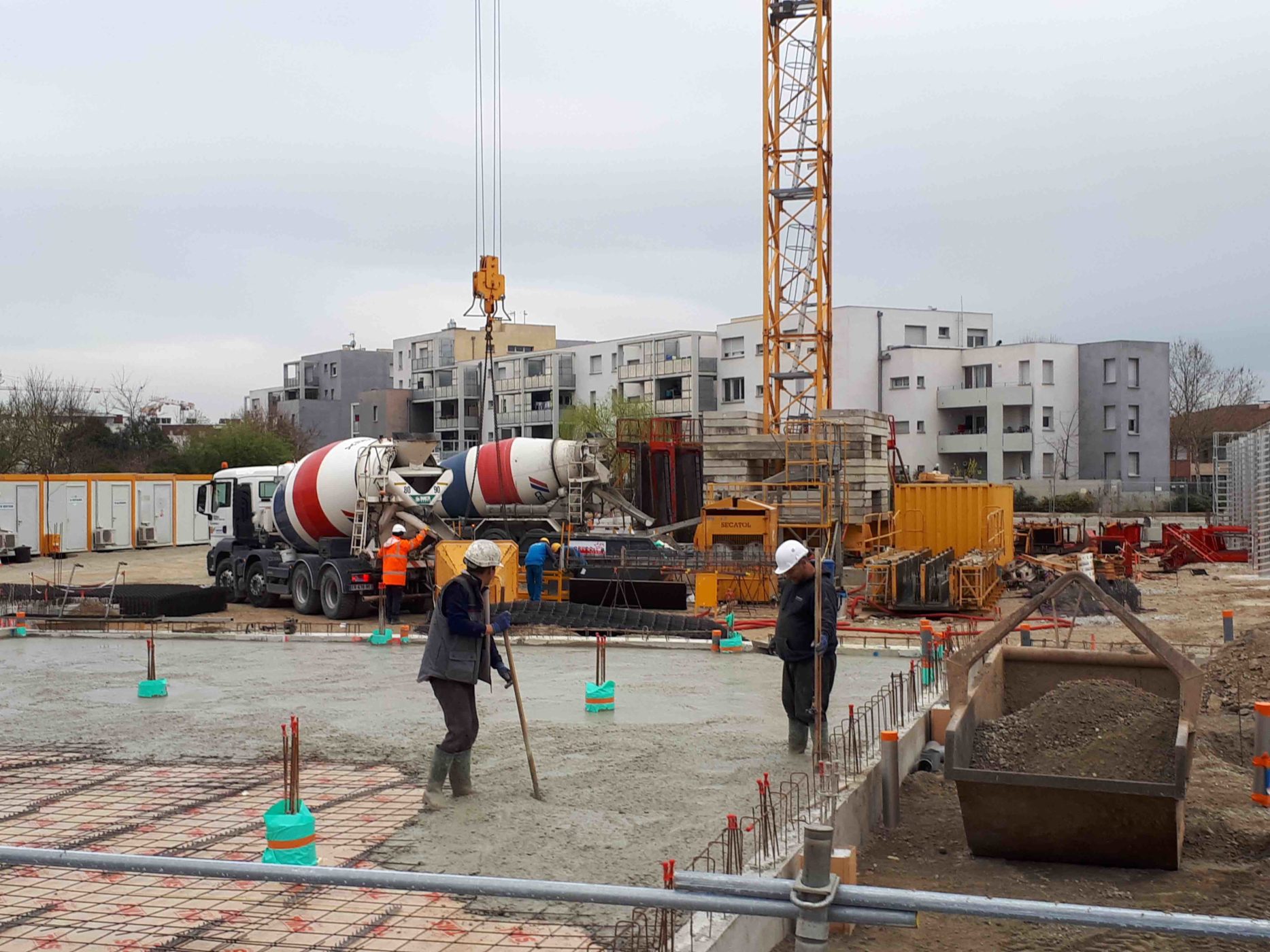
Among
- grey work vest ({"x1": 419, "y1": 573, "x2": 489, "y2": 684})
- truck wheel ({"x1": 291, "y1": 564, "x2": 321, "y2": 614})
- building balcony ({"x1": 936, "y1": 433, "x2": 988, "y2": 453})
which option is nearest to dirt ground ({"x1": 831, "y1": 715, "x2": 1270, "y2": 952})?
grey work vest ({"x1": 419, "y1": 573, "x2": 489, "y2": 684})

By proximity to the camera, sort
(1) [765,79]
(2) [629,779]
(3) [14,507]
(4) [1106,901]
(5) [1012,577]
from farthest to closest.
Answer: (1) [765,79] → (3) [14,507] → (5) [1012,577] → (2) [629,779] → (4) [1106,901]

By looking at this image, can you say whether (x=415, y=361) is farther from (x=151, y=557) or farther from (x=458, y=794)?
(x=458, y=794)

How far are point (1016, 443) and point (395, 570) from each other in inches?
1795

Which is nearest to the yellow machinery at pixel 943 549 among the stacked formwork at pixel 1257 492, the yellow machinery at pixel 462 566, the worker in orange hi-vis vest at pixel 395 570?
the stacked formwork at pixel 1257 492

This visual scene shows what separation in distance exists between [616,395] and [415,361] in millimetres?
24345

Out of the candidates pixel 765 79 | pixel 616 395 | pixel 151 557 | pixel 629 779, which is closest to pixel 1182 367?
pixel 616 395

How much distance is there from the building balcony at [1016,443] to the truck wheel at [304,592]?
44375 mm

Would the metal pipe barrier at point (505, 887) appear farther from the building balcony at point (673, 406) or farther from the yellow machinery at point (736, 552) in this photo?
the building balcony at point (673, 406)

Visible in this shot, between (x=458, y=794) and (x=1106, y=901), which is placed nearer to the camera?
(x=1106, y=901)

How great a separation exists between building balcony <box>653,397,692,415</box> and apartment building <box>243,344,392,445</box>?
2832cm

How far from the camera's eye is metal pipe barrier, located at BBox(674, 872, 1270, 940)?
115 inches

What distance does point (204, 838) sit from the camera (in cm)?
662

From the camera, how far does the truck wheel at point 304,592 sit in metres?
20.2

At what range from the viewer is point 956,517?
25375 mm
